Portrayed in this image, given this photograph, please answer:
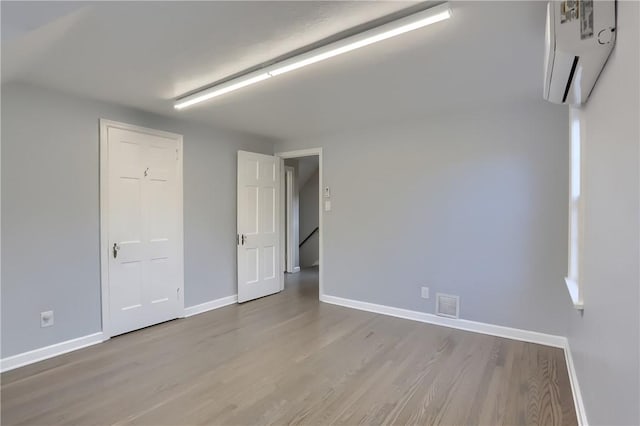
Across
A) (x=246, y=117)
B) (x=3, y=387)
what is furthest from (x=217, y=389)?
(x=246, y=117)

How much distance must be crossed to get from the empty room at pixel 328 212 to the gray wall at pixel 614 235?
0.02 meters

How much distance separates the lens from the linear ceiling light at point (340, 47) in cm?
173

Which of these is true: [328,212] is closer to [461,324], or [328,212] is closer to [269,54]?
[461,324]

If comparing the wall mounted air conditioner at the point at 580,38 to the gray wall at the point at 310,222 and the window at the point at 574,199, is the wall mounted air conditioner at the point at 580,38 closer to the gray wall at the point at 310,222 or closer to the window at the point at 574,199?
the window at the point at 574,199

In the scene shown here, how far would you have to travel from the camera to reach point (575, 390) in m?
2.29

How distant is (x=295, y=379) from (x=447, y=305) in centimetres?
202

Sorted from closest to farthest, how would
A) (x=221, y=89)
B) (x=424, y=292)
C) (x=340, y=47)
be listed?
(x=340, y=47), (x=221, y=89), (x=424, y=292)

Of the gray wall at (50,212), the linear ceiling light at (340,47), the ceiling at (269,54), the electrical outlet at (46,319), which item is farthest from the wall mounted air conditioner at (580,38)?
the electrical outlet at (46,319)

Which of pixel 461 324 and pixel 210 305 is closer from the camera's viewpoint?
pixel 461 324

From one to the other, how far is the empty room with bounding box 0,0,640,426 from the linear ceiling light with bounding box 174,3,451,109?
0.05 feet

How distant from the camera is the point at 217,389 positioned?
2.40m

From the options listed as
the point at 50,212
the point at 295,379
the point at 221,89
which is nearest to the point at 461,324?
the point at 295,379

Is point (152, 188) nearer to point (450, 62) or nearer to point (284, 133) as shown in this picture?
point (284, 133)

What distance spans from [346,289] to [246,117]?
255 cm
